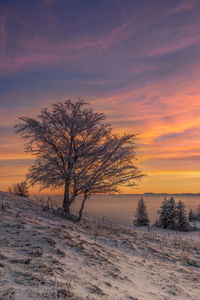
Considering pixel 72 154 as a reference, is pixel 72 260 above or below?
below

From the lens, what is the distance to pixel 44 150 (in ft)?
48.4

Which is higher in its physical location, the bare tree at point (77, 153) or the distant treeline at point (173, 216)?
the bare tree at point (77, 153)

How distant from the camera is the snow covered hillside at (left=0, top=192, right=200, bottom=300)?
13.8 ft

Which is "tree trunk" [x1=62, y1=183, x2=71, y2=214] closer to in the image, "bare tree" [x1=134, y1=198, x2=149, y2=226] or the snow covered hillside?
the snow covered hillside

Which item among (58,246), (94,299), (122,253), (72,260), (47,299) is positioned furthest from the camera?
(122,253)

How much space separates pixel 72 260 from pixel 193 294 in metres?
3.66

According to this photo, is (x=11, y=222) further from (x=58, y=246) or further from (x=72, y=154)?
(x=72, y=154)

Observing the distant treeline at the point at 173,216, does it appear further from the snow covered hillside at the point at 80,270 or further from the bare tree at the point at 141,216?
the snow covered hillside at the point at 80,270

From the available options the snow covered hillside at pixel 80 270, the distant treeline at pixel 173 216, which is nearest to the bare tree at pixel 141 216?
the distant treeline at pixel 173 216

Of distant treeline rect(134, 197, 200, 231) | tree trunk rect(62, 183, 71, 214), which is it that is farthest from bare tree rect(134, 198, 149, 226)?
tree trunk rect(62, 183, 71, 214)

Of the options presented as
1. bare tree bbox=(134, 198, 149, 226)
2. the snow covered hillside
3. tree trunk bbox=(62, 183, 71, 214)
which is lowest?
bare tree bbox=(134, 198, 149, 226)

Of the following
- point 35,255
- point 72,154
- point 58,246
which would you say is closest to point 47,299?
point 35,255

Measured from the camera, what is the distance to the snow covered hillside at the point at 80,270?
4.21 m

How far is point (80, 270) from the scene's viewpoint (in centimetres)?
573
